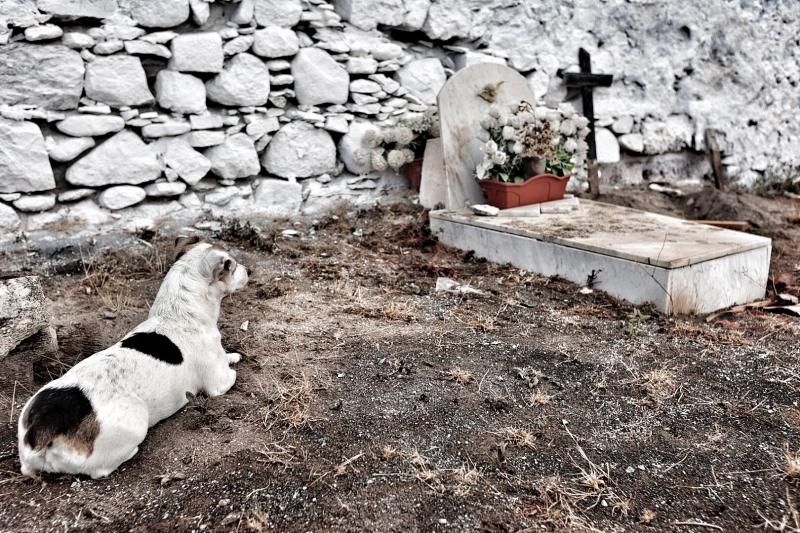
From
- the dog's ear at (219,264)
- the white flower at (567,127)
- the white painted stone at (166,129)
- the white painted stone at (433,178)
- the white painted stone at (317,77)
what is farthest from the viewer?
Answer: the white painted stone at (433,178)

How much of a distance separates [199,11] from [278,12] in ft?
2.39

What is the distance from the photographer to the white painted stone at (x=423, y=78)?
6.26 m

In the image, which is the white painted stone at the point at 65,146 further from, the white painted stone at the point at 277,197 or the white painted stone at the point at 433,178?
the white painted stone at the point at 433,178

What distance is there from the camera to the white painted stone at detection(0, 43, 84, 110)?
14.6 ft

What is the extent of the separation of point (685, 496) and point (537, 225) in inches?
112

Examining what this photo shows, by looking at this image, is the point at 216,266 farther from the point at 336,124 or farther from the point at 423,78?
the point at 423,78

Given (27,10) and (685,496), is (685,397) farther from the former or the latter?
(27,10)

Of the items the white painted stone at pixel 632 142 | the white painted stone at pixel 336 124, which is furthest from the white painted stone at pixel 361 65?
the white painted stone at pixel 632 142

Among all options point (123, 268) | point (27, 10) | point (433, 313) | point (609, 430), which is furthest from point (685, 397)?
point (27, 10)

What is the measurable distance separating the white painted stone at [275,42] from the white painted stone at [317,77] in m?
0.12

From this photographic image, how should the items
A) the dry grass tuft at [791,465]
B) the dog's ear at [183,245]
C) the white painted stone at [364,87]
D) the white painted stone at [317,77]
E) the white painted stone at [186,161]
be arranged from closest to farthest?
the dry grass tuft at [791,465] < the dog's ear at [183,245] < the white painted stone at [186,161] < the white painted stone at [317,77] < the white painted stone at [364,87]

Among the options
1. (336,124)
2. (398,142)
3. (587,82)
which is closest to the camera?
(336,124)

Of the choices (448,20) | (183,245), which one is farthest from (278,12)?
(183,245)

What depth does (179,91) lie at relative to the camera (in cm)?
510
